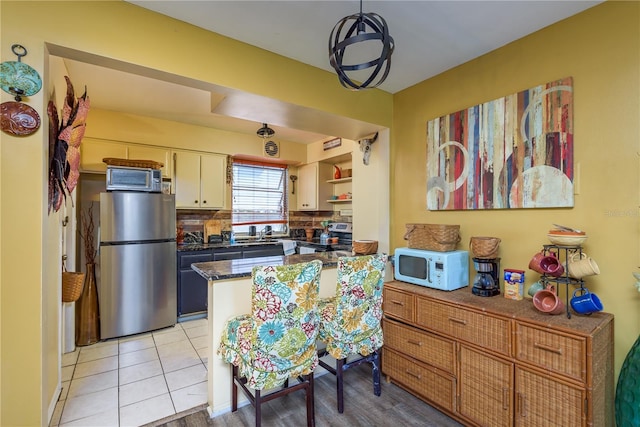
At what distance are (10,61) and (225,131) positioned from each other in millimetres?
3038

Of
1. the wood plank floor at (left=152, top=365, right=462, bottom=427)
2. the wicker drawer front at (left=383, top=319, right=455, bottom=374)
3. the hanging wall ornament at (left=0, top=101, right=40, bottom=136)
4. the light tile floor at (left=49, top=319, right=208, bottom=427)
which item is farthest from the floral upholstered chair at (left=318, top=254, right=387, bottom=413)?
the hanging wall ornament at (left=0, top=101, right=40, bottom=136)

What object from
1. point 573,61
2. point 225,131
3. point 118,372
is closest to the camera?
point 573,61

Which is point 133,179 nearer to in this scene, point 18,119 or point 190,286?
point 190,286

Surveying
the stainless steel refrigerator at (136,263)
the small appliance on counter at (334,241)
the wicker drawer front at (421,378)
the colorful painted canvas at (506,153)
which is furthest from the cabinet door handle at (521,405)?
the stainless steel refrigerator at (136,263)

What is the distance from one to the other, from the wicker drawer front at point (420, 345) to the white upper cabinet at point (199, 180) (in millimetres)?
3049

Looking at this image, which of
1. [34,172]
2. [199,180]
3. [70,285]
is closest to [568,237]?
[34,172]

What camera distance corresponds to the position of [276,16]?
1.85m

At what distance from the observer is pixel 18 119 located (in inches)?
56.4

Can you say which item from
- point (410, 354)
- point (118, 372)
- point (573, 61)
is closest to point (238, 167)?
point (118, 372)

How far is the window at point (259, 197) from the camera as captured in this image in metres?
4.91

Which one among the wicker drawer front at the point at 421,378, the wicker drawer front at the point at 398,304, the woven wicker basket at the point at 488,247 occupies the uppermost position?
the woven wicker basket at the point at 488,247

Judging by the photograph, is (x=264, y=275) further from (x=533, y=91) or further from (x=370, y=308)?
(x=533, y=91)

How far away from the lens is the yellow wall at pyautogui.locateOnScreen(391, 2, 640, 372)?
1637mm

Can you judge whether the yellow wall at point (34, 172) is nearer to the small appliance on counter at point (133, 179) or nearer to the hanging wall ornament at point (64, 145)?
the hanging wall ornament at point (64, 145)
